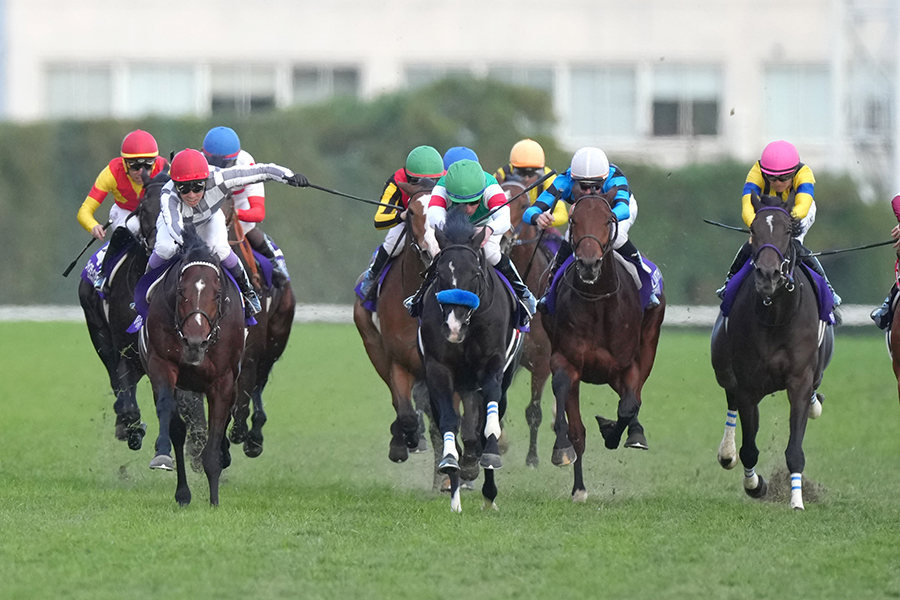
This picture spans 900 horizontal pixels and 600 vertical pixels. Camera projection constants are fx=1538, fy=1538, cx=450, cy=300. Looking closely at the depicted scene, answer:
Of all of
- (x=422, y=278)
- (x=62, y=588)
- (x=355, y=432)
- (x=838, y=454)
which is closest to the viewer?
(x=62, y=588)

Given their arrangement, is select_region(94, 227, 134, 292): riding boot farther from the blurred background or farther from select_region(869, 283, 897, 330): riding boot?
the blurred background

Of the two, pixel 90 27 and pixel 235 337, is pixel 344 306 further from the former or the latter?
pixel 235 337

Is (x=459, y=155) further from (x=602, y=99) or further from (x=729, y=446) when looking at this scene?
(x=602, y=99)

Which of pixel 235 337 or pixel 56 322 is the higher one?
pixel 235 337

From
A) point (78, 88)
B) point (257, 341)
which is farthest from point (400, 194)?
point (78, 88)

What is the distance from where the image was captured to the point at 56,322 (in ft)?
79.4

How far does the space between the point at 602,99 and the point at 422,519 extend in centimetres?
2223

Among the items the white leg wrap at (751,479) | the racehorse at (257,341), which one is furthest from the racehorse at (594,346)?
the racehorse at (257,341)

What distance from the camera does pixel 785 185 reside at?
9727mm

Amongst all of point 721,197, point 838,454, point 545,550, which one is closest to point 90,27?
point 721,197

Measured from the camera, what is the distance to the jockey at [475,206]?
8953 mm

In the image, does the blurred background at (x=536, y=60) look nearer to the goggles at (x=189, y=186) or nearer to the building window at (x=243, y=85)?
the building window at (x=243, y=85)

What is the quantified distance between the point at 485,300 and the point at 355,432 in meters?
5.43

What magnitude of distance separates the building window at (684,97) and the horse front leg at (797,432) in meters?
20.5
